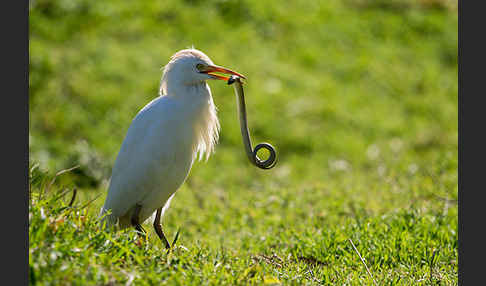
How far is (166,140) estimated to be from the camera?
13.6 ft

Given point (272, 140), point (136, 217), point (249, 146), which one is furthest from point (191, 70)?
point (272, 140)

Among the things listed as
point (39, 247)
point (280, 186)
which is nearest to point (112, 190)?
point (39, 247)

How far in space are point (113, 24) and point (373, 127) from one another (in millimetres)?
5377

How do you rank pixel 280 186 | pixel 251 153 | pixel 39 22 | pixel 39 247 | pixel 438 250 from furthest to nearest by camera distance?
pixel 39 22 → pixel 280 186 → pixel 438 250 → pixel 251 153 → pixel 39 247

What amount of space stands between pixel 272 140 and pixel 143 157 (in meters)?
4.88

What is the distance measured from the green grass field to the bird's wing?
0.34m

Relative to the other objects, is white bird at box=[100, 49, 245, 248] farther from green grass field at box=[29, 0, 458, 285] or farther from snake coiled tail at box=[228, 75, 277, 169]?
green grass field at box=[29, 0, 458, 285]

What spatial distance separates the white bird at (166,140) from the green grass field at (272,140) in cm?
33

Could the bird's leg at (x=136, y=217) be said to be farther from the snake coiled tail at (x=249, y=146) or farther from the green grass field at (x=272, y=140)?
the snake coiled tail at (x=249, y=146)

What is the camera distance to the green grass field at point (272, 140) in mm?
3330

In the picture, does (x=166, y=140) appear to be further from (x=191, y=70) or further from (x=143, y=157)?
(x=191, y=70)

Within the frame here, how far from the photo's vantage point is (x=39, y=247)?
2844 mm

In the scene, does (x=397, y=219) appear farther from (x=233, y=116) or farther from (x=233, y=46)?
(x=233, y=46)

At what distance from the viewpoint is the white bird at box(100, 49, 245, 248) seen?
415 centimetres
